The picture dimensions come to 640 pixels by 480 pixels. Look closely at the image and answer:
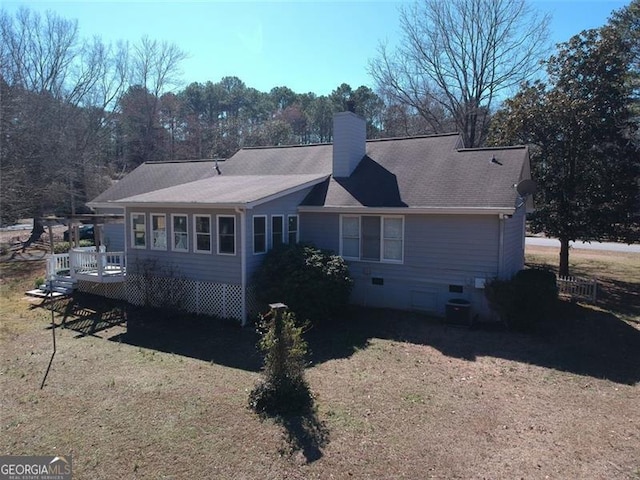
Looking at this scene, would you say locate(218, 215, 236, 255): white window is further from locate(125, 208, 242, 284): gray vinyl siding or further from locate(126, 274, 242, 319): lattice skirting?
locate(126, 274, 242, 319): lattice skirting

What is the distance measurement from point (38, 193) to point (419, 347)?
885 inches

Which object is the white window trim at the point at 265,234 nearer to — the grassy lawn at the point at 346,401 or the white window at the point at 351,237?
the grassy lawn at the point at 346,401

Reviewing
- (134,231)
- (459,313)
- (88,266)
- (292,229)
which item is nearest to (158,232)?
(134,231)

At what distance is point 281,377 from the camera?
7039 mm

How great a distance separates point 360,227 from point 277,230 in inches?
97.4

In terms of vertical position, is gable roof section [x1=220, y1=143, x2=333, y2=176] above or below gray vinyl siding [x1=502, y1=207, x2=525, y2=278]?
above

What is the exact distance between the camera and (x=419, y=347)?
33.7 ft

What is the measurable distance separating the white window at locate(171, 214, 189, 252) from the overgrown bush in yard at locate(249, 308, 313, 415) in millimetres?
6634

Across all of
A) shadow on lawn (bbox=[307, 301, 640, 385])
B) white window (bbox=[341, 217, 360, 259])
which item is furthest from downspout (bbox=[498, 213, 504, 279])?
white window (bbox=[341, 217, 360, 259])

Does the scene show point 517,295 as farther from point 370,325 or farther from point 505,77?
point 505,77

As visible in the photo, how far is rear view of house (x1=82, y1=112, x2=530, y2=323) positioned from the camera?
11844 millimetres

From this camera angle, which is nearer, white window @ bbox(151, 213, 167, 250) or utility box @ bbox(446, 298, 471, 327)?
utility box @ bbox(446, 298, 471, 327)

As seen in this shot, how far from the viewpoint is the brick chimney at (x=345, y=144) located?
50.4ft

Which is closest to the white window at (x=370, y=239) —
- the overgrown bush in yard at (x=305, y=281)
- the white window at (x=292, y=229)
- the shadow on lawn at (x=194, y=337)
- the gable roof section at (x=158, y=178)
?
the overgrown bush in yard at (x=305, y=281)
